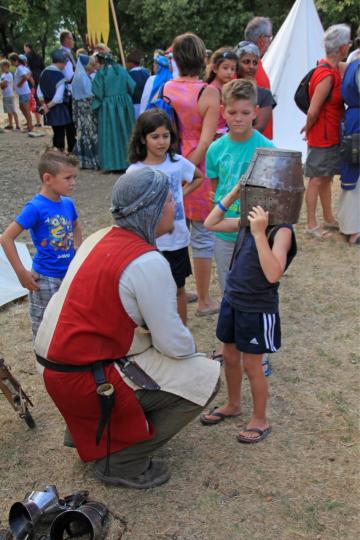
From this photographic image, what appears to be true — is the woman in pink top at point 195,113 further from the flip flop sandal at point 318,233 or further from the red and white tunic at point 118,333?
the flip flop sandal at point 318,233

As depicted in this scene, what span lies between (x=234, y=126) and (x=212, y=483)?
184cm

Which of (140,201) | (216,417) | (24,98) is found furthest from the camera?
(24,98)

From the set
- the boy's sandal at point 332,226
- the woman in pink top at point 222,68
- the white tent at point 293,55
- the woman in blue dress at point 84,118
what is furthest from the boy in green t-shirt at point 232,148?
the woman in blue dress at point 84,118

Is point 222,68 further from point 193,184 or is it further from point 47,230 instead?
point 47,230

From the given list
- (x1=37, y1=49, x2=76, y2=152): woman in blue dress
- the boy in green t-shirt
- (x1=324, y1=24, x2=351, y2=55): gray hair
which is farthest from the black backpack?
(x1=37, y1=49, x2=76, y2=152): woman in blue dress

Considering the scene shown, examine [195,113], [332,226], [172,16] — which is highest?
[172,16]

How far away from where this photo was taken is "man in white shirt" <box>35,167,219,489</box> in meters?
2.34

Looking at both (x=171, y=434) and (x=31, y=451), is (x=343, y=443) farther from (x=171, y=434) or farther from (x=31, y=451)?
(x=31, y=451)

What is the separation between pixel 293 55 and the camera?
8562 mm

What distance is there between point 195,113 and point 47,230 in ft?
4.53

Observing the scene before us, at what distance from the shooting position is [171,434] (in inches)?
104

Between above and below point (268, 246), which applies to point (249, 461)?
below

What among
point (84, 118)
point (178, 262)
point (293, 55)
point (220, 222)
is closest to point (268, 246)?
point (220, 222)

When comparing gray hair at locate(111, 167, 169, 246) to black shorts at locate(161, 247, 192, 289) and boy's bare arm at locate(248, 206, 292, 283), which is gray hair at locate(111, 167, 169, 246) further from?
black shorts at locate(161, 247, 192, 289)
